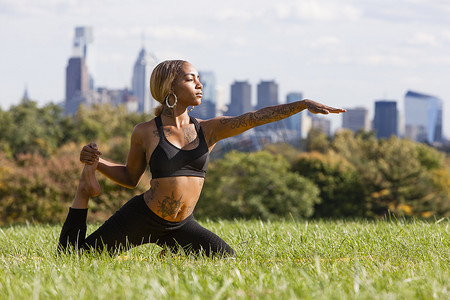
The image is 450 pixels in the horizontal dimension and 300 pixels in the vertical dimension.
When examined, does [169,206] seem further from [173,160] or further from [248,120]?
[248,120]

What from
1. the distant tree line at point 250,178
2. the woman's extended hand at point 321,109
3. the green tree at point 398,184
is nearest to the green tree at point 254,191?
the distant tree line at point 250,178

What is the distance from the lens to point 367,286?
350cm

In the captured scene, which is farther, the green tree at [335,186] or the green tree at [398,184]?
the green tree at [398,184]

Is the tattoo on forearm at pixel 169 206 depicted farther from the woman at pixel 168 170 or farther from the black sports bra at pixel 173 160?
the black sports bra at pixel 173 160

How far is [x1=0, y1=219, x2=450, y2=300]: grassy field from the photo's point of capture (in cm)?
338

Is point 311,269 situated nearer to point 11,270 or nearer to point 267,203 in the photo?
point 11,270

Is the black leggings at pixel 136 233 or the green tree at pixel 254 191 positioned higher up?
the black leggings at pixel 136 233

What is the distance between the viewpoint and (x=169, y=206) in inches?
210

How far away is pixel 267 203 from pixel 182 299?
49.3 m

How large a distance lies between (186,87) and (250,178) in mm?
47138

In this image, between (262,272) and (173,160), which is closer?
(262,272)

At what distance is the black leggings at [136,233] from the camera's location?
537 centimetres

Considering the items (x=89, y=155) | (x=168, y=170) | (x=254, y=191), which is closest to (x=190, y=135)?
(x=168, y=170)

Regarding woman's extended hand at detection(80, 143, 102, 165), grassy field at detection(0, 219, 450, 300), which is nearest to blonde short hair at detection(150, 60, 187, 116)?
woman's extended hand at detection(80, 143, 102, 165)
